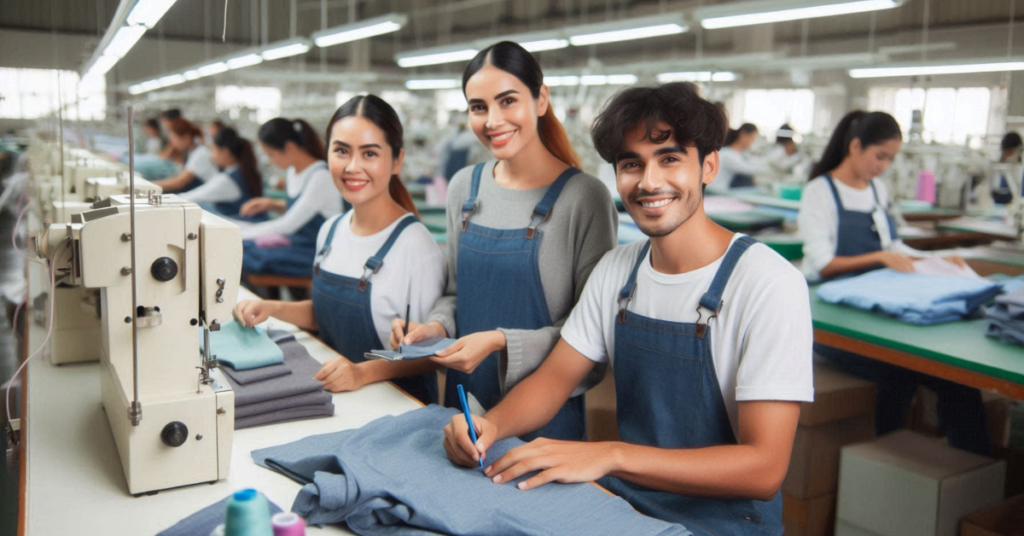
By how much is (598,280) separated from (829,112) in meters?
15.0

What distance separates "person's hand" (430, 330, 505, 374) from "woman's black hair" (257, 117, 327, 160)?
305cm

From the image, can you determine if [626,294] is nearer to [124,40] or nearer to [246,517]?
[246,517]

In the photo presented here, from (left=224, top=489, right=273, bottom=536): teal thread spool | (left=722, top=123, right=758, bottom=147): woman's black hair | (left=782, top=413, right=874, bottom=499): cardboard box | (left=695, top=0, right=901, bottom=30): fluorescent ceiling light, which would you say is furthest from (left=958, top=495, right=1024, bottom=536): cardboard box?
(left=722, top=123, right=758, bottom=147): woman's black hair

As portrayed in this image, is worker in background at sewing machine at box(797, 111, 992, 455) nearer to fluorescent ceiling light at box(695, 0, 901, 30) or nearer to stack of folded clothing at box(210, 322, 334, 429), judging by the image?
fluorescent ceiling light at box(695, 0, 901, 30)

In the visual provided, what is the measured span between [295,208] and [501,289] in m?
2.67

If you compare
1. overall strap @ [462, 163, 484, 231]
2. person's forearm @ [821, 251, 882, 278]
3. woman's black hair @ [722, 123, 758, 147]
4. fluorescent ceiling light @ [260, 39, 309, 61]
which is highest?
fluorescent ceiling light @ [260, 39, 309, 61]

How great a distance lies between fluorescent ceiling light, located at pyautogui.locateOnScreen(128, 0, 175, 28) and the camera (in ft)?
6.41

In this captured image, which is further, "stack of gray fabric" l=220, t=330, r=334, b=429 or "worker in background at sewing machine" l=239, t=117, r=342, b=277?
"worker in background at sewing machine" l=239, t=117, r=342, b=277

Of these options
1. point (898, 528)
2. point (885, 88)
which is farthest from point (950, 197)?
point (885, 88)

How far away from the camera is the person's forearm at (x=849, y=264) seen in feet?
10.9

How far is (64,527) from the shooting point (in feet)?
4.10

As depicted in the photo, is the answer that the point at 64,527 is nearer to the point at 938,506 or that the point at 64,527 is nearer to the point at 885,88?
the point at 938,506

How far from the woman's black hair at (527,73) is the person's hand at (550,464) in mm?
959

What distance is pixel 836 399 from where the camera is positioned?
290 centimetres
